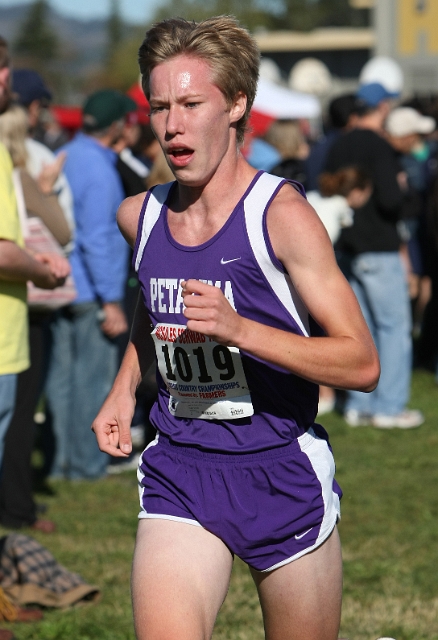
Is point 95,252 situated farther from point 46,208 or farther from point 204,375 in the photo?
point 204,375

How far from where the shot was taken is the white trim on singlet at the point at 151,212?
3.11 metres

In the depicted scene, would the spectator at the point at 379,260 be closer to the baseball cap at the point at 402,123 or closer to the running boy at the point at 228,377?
the baseball cap at the point at 402,123

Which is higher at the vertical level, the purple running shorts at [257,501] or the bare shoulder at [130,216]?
the bare shoulder at [130,216]

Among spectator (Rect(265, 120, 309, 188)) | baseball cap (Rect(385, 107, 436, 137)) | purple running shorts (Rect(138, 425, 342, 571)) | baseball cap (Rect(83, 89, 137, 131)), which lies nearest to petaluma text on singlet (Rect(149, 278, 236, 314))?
purple running shorts (Rect(138, 425, 342, 571))

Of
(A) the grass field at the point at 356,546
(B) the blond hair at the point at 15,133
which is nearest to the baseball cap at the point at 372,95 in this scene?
(A) the grass field at the point at 356,546

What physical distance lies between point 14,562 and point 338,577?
2.26 meters

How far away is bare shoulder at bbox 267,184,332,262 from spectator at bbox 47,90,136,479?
4066 mm

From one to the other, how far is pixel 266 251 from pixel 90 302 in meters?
4.19

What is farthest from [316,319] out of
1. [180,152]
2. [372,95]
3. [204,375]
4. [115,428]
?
[372,95]

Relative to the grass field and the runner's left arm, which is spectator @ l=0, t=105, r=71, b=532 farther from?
the runner's left arm

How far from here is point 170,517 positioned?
9.86ft

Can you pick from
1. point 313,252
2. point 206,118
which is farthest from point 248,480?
point 206,118

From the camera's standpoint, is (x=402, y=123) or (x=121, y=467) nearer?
(x=121, y=467)

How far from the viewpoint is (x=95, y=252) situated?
684 cm
